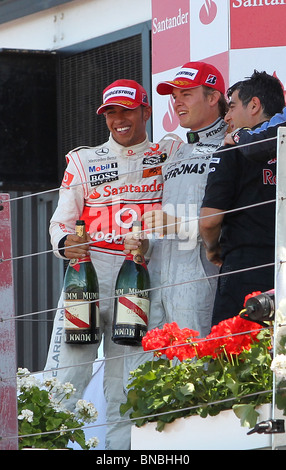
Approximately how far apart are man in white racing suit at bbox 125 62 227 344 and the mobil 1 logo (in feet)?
0.77

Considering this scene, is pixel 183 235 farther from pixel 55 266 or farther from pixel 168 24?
pixel 55 266

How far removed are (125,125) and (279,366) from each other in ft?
7.07

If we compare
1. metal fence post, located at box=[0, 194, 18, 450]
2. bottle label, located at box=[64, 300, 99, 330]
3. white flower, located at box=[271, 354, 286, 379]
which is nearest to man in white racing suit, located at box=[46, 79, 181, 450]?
bottle label, located at box=[64, 300, 99, 330]

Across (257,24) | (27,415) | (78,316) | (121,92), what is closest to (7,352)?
(27,415)

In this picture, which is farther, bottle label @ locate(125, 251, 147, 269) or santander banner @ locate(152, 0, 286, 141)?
santander banner @ locate(152, 0, 286, 141)

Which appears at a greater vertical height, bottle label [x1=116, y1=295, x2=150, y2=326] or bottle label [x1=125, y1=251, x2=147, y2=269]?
bottle label [x1=125, y1=251, x2=147, y2=269]

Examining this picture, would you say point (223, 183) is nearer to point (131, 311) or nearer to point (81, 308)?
point (131, 311)

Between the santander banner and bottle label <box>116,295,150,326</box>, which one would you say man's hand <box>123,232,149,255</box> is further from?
the santander banner

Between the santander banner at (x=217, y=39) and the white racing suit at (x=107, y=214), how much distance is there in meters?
0.95

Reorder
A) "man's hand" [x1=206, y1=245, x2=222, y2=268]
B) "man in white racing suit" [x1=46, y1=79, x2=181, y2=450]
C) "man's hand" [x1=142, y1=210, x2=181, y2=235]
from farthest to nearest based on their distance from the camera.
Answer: "man in white racing suit" [x1=46, y1=79, x2=181, y2=450] → "man's hand" [x1=142, y1=210, x2=181, y2=235] → "man's hand" [x1=206, y1=245, x2=222, y2=268]

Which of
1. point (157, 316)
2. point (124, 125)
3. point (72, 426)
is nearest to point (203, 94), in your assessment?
point (124, 125)

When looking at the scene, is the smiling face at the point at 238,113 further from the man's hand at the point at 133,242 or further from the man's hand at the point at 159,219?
the man's hand at the point at 133,242

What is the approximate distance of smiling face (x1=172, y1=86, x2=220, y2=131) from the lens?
480cm

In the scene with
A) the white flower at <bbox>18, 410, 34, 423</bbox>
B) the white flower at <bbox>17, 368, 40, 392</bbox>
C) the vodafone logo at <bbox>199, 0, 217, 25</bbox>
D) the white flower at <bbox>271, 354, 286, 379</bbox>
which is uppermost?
the vodafone logo at <bbox>199, 0, 217, 25</bbox>
